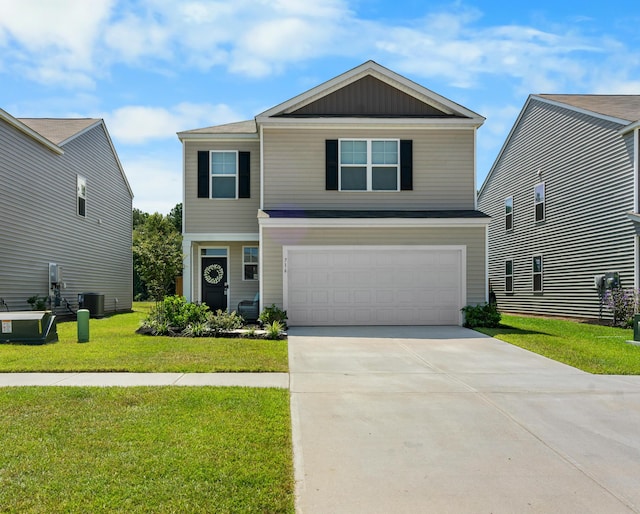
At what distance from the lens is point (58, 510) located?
130 inches

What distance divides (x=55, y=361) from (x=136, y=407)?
3.78m

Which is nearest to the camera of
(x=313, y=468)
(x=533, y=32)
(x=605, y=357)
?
(x=313, y=468)

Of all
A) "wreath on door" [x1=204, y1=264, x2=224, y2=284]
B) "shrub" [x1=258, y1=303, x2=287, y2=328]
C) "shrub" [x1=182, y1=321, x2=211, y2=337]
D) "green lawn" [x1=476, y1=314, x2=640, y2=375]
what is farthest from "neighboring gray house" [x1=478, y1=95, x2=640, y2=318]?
"wreath on door" [x1=204, y1=264, x2=224, y2=284]

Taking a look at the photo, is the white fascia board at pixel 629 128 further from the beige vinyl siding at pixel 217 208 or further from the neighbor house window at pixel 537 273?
the beige vinyl siding at pixel 217 208

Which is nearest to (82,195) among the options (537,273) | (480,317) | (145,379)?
(145,379)

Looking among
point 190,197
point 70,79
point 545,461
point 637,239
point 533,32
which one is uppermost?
point 533,32

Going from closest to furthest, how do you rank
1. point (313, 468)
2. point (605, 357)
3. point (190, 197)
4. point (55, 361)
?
1. point (313, 468)
2. point (55, 361)
3. point (605, 357)
4. point (190, 197)

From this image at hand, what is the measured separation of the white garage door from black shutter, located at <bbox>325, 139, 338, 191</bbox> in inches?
83.9

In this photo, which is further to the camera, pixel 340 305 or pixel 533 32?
pixel 340 305

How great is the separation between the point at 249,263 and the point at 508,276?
12638 mm

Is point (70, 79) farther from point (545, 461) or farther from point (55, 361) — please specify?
point (545, 461)

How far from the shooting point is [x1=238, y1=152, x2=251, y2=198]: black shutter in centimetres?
1602

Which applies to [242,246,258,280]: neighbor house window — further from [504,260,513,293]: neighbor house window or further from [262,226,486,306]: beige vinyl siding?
[504,260,513,293]: neighbor house window

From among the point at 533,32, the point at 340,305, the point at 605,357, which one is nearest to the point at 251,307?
the point at 340,305
